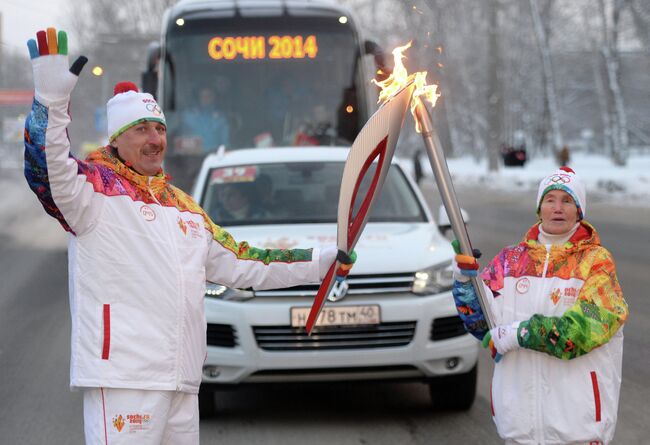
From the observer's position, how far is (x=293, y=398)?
6.96m

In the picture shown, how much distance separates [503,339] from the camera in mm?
3631

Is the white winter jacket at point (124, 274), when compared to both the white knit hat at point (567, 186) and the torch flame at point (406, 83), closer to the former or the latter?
the torch flame at point (406, 83)

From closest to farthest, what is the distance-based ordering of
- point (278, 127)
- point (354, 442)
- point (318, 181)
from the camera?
point (354, 442), point (318, 181), point (278, 127)

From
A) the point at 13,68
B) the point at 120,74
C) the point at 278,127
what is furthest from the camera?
the point at 13,68

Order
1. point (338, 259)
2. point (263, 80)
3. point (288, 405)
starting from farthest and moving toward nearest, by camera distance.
→ point (263, 80) → point (288, 405) → point (338, 259)

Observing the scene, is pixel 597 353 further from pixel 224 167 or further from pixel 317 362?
pixel 224 167

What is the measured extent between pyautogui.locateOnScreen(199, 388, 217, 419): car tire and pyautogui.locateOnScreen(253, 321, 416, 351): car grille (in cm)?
50

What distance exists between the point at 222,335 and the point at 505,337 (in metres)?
2.77

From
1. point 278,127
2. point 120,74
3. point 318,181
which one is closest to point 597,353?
point 318,181

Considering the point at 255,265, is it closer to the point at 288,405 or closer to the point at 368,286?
the point at 368,286

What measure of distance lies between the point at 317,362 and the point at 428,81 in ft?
8.86

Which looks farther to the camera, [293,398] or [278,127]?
→ [278,127]

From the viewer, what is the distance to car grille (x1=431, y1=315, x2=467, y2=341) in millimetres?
6156

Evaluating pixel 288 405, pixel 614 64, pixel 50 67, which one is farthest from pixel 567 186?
pixel 614 64
